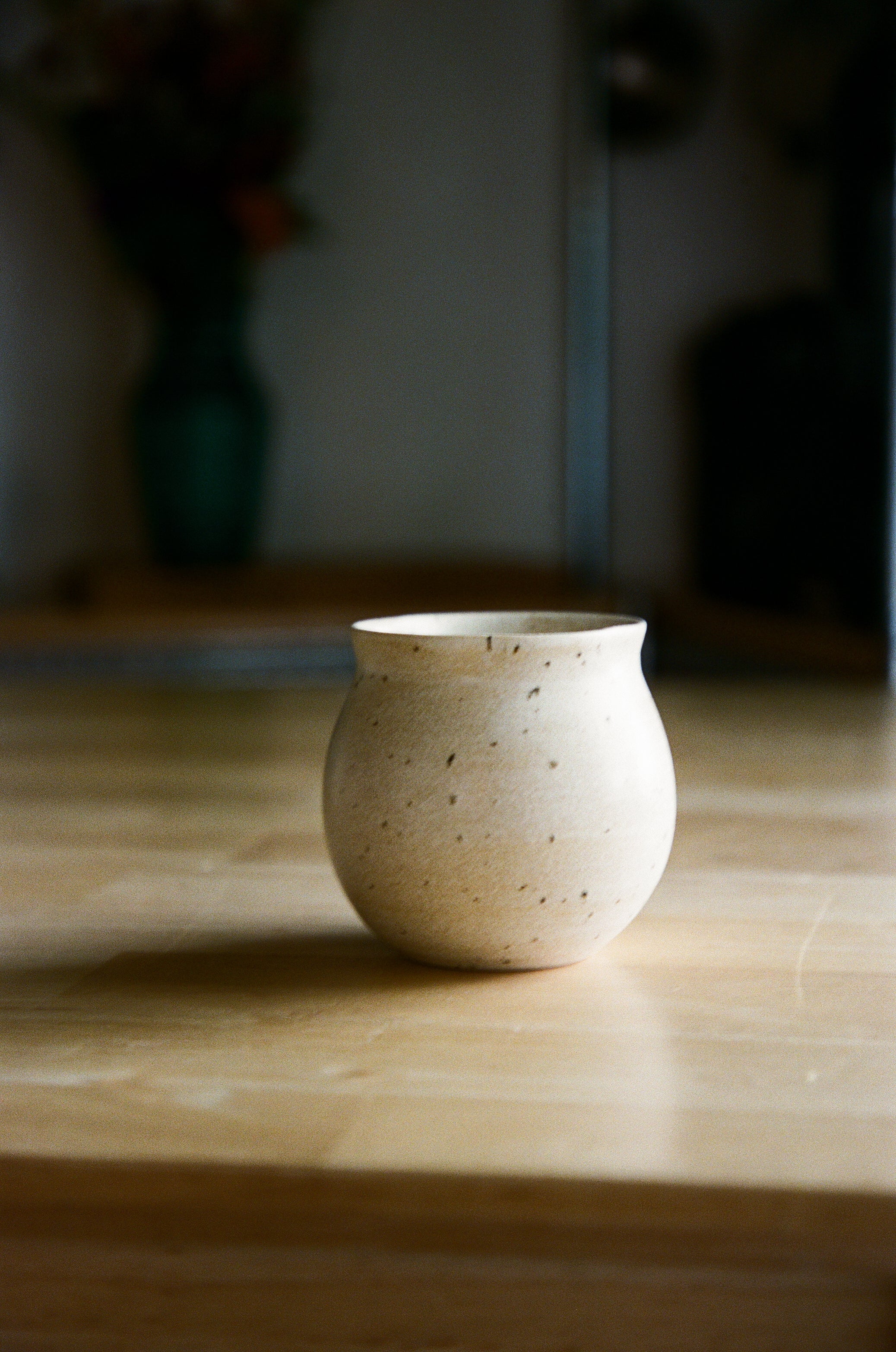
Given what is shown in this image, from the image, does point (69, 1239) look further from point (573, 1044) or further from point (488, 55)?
point (488, 55)

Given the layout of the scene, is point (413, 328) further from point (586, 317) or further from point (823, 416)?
point (823, 416)

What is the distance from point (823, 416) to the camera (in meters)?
2.31

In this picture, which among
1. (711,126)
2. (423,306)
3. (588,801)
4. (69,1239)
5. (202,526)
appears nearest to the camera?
(69,1239)

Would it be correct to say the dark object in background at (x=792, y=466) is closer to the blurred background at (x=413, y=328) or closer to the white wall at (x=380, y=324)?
the blurred background at (x=413, y=328)

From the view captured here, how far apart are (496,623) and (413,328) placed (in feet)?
8.24

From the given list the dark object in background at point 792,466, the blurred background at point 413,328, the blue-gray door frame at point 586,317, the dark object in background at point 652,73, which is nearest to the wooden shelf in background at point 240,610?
the blurred background at point 413,328

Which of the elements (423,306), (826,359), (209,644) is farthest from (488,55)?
(209,644)

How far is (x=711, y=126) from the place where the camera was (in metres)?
2.58

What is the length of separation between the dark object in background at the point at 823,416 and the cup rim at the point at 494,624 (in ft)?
5.48

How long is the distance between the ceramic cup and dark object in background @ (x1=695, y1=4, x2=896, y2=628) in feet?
5.72

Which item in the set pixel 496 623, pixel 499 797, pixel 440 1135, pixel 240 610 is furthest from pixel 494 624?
pixel 240 610

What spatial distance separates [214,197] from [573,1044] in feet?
8.23

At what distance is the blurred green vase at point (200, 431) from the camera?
2.72 meters

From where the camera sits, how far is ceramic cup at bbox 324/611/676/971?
20.2 inches
